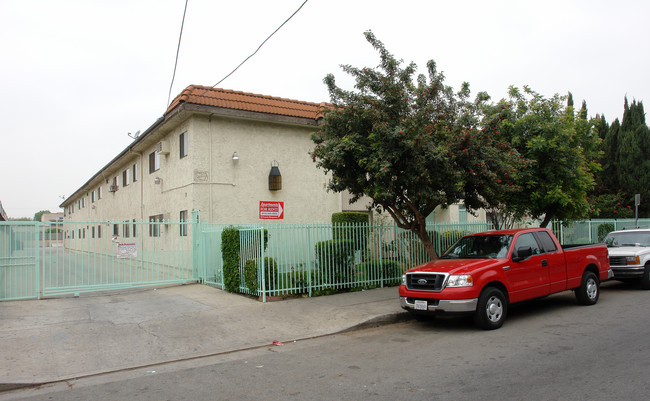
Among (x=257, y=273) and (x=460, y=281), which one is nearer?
(x=460, y=281)

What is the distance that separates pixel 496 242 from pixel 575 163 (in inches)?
200

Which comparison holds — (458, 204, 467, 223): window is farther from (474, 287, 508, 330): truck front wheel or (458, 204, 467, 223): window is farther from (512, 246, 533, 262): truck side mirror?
(474, 287, 508, 330): truck front wheel

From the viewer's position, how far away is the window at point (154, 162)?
60.2 feet

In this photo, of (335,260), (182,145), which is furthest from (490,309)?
(182,145)

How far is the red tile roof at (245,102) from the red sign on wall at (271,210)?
316 centimetres

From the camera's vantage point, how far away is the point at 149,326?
8.46 meters

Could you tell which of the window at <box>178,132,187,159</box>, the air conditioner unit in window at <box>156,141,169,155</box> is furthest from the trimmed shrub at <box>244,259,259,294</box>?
the air conditioner unit in window at <box>156,141,169,155</box>

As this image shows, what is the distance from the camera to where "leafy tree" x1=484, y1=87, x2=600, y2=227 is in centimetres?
1184

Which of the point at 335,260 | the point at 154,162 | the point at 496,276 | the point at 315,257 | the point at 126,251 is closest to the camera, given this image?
the point at 496,276

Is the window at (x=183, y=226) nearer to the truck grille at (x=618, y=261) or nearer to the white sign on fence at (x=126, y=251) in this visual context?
the white sign on fence at (x=126, y=251)

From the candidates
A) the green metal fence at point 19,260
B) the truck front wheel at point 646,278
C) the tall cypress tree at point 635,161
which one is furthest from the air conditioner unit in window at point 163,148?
the tall cypress tree at point 635,161

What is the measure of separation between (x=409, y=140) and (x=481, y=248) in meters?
2.58

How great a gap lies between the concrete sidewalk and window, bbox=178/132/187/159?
548 centimetres

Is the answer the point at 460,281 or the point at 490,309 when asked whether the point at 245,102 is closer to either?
the point at 460,281
